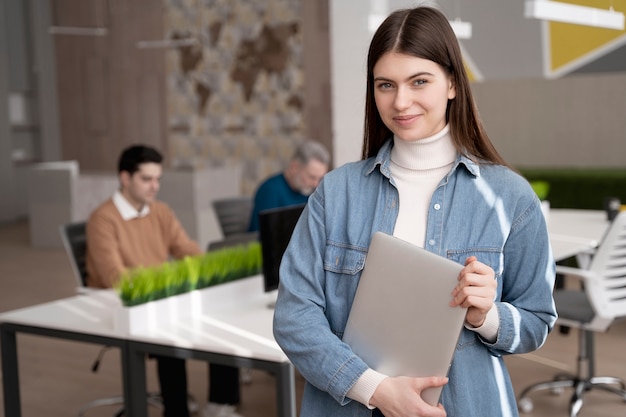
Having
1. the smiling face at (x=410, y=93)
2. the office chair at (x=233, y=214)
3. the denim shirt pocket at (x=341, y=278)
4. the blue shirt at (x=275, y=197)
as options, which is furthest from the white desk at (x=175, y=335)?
the office chair at (x=233, y=214)

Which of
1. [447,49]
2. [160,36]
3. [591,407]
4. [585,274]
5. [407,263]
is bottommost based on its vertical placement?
[591,407]

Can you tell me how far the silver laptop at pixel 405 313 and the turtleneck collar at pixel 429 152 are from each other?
0.18m

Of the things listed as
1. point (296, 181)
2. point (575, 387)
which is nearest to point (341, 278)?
point (575, 387)

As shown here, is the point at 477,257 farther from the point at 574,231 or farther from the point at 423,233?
the point at 574,231

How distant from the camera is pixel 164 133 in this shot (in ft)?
39.3

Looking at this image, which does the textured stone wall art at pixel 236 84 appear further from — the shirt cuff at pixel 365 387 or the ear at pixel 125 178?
the shirt cuff at pixel 365 387

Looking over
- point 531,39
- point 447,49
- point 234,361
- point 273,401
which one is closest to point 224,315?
point 234,361

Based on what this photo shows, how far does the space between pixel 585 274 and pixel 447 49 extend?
9.97 ft

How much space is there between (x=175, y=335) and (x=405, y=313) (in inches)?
71.6

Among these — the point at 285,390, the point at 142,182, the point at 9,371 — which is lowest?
the point at 9,371

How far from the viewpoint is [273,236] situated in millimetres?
3656

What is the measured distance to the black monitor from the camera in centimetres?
361

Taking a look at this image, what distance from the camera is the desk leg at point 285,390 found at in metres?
2.89

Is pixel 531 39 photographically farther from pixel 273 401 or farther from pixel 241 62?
pixel 273 401
